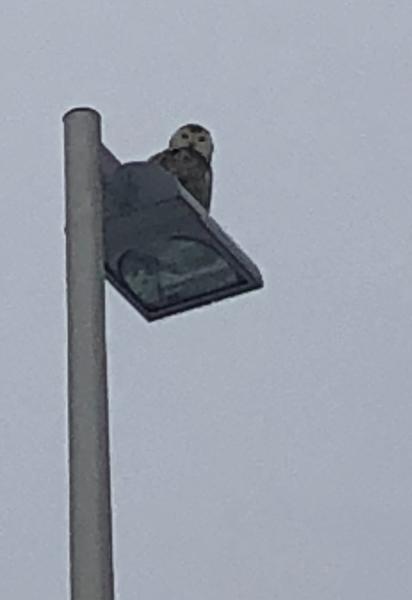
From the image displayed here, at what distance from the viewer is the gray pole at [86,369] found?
A: 358 cm

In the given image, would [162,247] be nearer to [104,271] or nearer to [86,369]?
[104,271]

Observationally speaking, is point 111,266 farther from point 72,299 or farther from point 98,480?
point 98,480

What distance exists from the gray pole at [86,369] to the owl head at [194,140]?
153 centimetres

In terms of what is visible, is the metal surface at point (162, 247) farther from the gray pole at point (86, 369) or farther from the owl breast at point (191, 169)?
the owl breast at point (191, 169)

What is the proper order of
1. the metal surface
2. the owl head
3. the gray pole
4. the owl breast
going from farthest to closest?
the owl head → the owl breast → the metal surface → the gray pole

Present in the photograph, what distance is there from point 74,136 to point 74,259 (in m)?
0.27

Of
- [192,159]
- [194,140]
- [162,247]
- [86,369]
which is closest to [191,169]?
[192,159]

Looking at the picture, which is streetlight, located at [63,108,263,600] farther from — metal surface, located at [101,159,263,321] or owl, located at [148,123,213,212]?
owl, located at [148,123,213,212]

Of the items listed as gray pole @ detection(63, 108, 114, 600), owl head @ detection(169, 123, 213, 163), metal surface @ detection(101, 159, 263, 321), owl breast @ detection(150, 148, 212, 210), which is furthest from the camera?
owl head @ detection(169, 123, 213, 163)

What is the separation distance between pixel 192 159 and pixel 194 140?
1.46 ft

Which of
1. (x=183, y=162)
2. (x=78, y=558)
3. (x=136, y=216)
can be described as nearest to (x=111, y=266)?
(x=136, y=216)

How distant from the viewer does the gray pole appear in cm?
358

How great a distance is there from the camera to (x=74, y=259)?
151 inches

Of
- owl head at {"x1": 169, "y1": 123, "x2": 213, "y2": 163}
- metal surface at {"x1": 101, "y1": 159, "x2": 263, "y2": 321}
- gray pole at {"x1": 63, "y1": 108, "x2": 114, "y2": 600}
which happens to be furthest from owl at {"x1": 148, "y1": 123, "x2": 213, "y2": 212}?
gray pole at {"x1": 63, "y1": 108, "x2": 114, "y2": 600}
